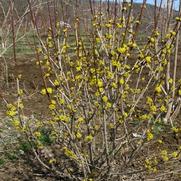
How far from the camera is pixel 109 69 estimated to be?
324 cm

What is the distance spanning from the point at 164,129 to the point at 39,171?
73.5 inches

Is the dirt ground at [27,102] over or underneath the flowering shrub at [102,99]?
underneath

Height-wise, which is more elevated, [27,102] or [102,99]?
[102,99]

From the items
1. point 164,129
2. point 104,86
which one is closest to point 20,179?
point 104,86

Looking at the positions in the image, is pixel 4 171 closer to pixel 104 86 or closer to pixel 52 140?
pixel 52 140

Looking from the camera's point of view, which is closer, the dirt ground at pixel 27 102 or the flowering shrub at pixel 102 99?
the flowering shrub at pixel 102 99

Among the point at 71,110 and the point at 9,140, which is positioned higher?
the point at 71,110

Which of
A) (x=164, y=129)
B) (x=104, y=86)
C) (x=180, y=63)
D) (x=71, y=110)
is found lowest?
(x=180, y=63)

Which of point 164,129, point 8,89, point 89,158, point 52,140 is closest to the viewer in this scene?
point 89,158

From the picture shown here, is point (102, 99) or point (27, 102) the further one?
point (27, 102)

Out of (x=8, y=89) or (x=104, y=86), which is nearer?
(x=104, y=86)

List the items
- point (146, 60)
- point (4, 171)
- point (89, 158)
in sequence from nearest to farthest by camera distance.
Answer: point (146, 60) → point (89, 158) → point (4, 171)

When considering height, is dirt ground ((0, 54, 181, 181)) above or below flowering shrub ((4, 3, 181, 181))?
below

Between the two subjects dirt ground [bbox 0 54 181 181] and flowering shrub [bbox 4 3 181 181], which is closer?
flowering shrub [bbox 4 3 181 181]
